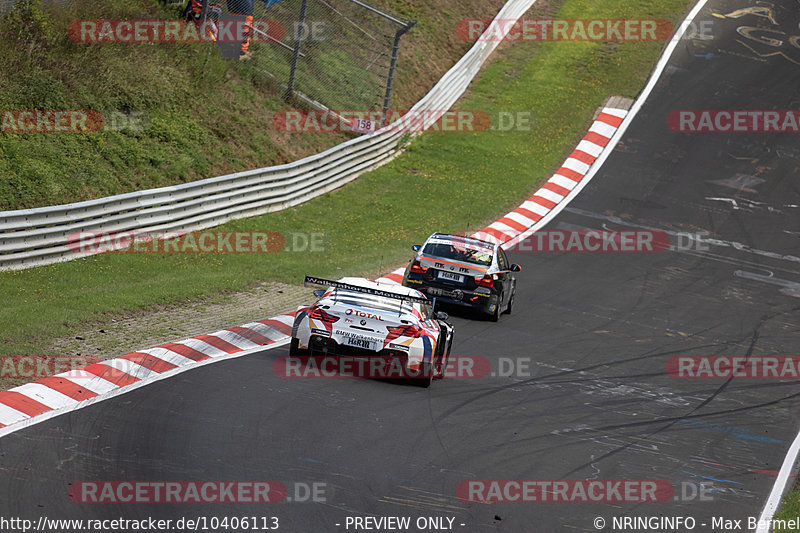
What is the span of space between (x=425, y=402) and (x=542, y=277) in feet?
32.5

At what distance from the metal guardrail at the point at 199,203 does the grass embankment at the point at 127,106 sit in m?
0.82

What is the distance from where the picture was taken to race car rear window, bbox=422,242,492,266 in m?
17.8

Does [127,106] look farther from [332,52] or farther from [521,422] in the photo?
[521,422]

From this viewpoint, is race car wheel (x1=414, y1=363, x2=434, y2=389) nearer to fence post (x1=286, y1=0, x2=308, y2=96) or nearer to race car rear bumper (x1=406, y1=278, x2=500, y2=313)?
race car rear bumper (x1=406, y1=278, x2=500, y2=313)

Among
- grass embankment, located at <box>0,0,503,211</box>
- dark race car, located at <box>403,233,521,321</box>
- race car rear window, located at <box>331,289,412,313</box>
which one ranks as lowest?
dark race car, located at <box>403,233,521,321</box>

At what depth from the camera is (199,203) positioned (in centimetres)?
2073

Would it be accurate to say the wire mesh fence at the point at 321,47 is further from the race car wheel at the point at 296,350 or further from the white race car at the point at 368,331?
the race car wheel at the point at 296,350

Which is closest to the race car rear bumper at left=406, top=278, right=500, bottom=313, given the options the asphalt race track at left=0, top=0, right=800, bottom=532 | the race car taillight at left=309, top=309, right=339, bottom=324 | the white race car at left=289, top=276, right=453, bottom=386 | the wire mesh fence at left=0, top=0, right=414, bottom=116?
the asphalt race track at left=0, top=0, right=800, bottom=532

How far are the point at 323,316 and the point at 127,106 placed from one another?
11511 millimetres

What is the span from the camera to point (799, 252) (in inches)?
1012

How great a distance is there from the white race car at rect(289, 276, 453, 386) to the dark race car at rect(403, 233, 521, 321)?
4.35m

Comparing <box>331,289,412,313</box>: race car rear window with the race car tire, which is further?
the race car tire

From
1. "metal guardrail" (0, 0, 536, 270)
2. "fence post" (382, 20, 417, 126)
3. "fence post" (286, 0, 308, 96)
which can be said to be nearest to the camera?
"metal guardrail" (0, 0, 536, 270)

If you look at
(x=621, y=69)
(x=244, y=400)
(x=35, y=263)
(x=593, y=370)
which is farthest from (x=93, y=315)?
(x=621, y=69)
